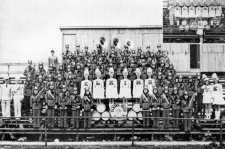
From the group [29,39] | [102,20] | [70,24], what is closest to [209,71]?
[102,20]

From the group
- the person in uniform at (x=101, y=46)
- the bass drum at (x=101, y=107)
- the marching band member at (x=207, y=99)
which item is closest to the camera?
the bass drum at (x=101, y=107)

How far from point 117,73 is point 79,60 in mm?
1626

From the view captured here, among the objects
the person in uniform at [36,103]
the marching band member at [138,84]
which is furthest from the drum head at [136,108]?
the person in uniform at [36,103]

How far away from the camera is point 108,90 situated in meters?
16.5

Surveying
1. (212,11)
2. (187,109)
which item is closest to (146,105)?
(187,109)

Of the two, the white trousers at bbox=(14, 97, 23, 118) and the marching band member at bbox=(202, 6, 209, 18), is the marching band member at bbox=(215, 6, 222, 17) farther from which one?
the white trousers at bbox=(14, 97, 23, 118)

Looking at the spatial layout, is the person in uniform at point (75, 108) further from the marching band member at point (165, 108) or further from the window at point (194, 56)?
the window at point (194, 56)

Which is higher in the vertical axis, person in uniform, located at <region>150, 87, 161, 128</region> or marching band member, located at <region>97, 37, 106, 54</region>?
marching band member, located at <region>97, 37, 106, 54</region>

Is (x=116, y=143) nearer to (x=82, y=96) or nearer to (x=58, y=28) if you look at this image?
(x=82, y=96)

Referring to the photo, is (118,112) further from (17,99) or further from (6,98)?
(6,98)

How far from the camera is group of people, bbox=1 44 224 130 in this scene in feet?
52.0

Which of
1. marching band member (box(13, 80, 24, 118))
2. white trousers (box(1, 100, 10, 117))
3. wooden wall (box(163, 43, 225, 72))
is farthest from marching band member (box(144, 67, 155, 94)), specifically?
white trousers (box(1, 100, 10, 117))

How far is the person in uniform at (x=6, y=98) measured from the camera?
16953 mm

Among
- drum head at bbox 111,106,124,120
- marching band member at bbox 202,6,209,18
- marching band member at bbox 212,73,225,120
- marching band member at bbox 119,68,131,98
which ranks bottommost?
drum head at bbox 111,106,124,120
